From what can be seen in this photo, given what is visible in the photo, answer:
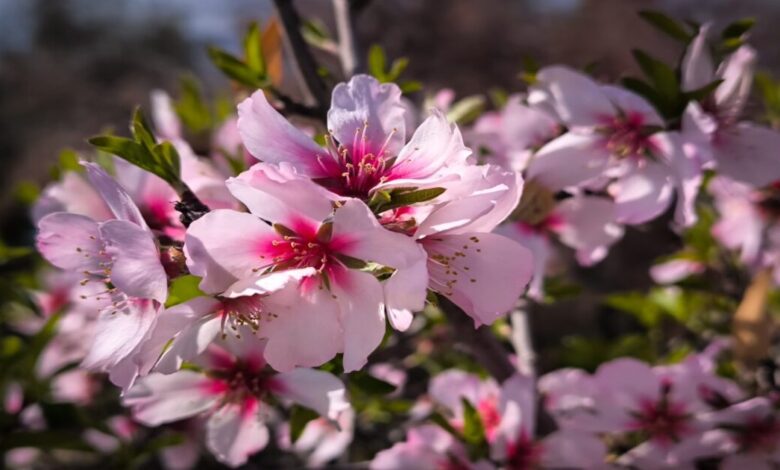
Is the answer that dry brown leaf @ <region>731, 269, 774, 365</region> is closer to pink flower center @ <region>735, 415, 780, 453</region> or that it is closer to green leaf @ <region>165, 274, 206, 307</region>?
pink flower center @ <region>735, 415, 780, 453</region>

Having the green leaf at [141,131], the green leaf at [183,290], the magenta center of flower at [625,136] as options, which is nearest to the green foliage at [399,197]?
the green leaf at [183,290]

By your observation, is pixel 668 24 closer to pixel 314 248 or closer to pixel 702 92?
pixel 702 92

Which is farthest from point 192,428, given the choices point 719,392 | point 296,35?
point 719,392

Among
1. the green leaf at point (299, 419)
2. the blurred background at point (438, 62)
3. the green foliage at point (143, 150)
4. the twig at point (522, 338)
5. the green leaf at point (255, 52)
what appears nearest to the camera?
the green foliage at point (143, 150)

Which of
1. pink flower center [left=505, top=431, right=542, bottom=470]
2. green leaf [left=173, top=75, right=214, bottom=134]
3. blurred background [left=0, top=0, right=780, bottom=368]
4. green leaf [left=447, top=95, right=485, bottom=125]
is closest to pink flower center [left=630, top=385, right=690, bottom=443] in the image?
pink flower center [left=505, top=431, right=542, bottom=470]

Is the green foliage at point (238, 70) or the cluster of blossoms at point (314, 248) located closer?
the cluster of blossoms at point (314, 248)

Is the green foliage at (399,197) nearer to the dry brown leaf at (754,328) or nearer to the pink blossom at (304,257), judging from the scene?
the pink blossom at (304,257)
